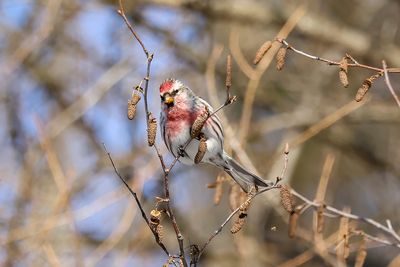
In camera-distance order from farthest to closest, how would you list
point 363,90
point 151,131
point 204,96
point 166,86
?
point 204,96, point 166,86, point 363,90, point 151,131

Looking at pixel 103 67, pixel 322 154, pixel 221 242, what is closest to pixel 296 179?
pixel 322 154

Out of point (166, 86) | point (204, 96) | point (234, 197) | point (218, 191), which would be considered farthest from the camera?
point (204, 96)

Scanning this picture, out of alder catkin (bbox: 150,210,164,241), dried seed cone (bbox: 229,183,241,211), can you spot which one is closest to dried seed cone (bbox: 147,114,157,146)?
alder catkin (bbox: 150,210,164,241)

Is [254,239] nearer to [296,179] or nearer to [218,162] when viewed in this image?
[296,179]

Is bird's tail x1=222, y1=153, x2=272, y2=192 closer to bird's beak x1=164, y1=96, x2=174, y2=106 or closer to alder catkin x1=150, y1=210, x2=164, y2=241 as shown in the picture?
bird's beak x1=164, y1=96, x2=174, y2=106

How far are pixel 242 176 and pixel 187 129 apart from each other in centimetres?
25

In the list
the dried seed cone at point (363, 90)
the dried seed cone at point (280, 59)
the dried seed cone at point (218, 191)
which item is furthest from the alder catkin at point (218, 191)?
the dried seed cone at point (363, 90)

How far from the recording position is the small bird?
8.91 ft

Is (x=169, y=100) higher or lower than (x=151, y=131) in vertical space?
higher

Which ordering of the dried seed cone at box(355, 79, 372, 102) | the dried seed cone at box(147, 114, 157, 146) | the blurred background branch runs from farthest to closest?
1. the blurred background branch
2. the dried seed cone at box(355, 79, 372, 102)
3. the dried seed cone at box(147, 114, 157, 146)

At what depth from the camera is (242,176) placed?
8.88 feet

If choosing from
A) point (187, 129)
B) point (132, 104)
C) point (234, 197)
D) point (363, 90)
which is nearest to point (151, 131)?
point (132, 104)

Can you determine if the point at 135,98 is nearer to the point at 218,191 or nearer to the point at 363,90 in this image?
the point at 363,90

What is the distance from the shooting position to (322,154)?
6559 millimetres
